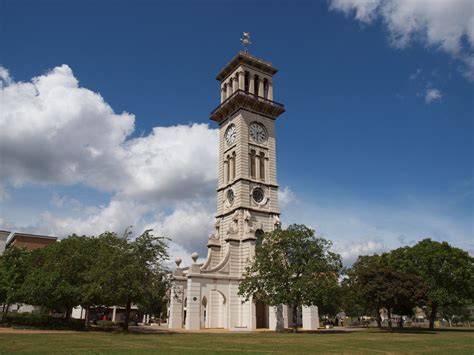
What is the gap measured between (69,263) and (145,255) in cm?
845

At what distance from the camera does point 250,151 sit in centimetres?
5978

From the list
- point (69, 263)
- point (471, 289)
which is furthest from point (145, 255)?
point (471, 289)

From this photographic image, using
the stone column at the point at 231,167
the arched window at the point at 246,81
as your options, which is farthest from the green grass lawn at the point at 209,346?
the arched window at the point at 246,81

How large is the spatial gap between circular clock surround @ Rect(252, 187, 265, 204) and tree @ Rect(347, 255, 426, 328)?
1681cm

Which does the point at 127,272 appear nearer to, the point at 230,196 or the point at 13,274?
the point at 13,274

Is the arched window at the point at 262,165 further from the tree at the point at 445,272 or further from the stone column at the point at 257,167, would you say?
the tree at the point at 445,272

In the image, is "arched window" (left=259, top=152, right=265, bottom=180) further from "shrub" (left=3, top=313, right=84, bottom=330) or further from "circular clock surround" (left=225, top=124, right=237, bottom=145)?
"shrub" (left=3, top=313, right=84, bottom=330)

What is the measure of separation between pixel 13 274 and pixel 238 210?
27.8 metres

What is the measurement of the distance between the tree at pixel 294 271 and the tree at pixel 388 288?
172 inches

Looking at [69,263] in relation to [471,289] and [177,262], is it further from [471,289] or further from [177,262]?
[471,289]

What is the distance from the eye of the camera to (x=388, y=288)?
142 ft

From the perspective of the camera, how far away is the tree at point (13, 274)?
144ft

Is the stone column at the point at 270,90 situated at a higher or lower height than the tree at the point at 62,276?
higher

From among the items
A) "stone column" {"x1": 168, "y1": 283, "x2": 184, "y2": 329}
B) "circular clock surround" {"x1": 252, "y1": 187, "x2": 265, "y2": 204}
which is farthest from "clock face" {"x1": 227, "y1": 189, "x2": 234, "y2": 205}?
"stone column" {"x1": 168, "y1": 283, "x2": 184, "y2": 329}
